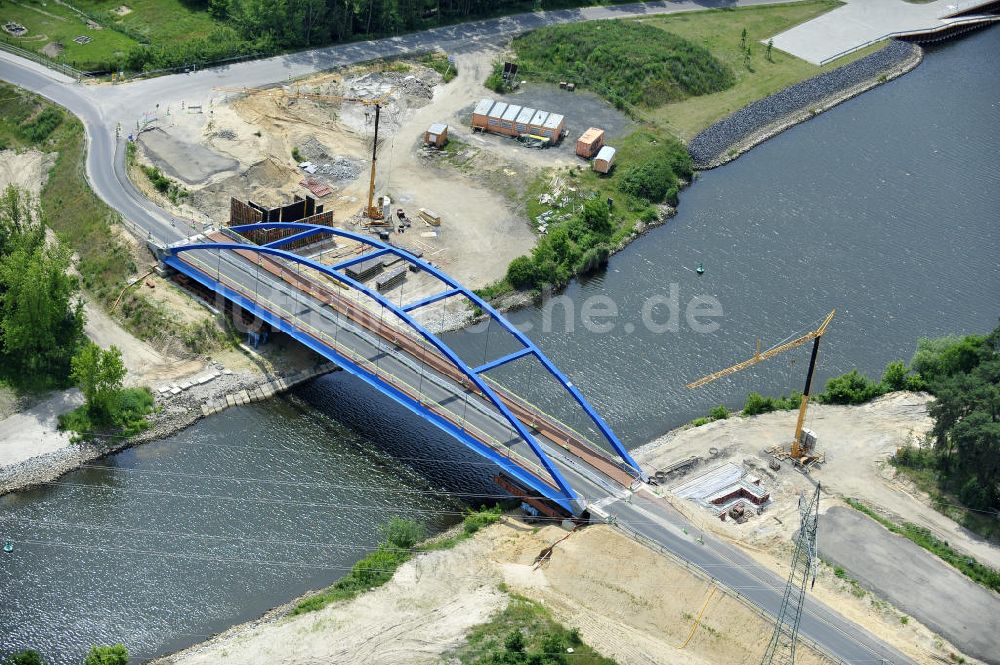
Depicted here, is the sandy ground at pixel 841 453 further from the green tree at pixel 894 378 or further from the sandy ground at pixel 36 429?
the sandy ground at pixel 36 429

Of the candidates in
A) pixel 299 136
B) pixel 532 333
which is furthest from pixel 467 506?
pixel 299 136

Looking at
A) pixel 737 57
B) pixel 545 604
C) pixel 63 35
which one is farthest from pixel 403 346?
pixel 737 57

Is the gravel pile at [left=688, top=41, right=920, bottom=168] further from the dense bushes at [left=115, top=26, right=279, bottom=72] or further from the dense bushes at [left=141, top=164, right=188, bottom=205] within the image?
the dense bushes at [left=141, top=164, right=188, bottom=205]

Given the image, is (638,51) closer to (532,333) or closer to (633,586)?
(532,333)

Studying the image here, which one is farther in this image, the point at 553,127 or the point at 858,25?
the point at 858,25

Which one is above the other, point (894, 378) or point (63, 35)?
point (63, 35)

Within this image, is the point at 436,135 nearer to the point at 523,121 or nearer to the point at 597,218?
the point at 523,121
